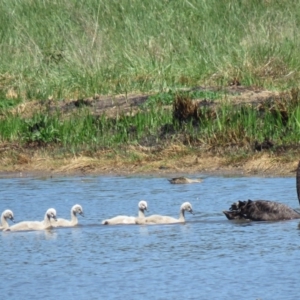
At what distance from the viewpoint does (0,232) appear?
12.8m

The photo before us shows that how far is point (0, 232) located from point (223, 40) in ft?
28.3

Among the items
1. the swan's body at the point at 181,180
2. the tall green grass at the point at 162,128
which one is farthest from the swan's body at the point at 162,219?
the tall green grass at the point at 162,128

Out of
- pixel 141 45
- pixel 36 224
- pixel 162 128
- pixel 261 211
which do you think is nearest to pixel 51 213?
pixel 36 224

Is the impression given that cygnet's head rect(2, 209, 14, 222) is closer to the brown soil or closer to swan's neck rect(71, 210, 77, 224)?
swan's neck rect(71, 210, 77, 224)

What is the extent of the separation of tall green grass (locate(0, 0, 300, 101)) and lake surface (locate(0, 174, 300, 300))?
14.8 feet

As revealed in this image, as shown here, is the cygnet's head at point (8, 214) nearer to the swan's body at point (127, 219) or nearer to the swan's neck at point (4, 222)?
the swan's neck at point (4, 222)

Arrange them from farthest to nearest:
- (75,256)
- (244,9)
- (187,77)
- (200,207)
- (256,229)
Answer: (244,9)
(187,77)
(200,207)
(256,229)
(75,256)

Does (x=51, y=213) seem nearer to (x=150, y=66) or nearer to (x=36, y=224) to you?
(x=36, y=224)

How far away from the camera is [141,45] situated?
20594mm

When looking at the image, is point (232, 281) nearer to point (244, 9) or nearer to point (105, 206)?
point (105, 206)

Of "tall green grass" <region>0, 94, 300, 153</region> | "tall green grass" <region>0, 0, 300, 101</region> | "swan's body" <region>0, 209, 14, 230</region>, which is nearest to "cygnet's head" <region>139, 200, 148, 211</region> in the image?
"swan's body" <region>0, 209, 14, 230</region>

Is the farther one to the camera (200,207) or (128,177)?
(128,177)

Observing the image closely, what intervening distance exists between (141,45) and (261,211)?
8438 millimetres

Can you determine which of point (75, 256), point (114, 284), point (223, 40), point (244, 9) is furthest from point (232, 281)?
point (244, 9)
